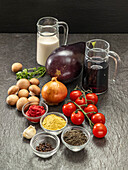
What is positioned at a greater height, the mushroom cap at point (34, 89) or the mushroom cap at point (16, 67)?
the mushroom cap at point (34, 89)

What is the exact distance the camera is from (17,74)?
1.59 meters

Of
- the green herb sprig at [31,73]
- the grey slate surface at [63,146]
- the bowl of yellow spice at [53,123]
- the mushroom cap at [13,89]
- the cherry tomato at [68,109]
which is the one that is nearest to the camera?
the grey slate surface at [63,146]

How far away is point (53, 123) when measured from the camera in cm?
125

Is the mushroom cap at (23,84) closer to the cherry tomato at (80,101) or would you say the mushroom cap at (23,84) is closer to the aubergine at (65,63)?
the aubergine at (65,63)

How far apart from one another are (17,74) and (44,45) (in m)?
0.21

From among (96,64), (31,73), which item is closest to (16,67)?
(31,73)

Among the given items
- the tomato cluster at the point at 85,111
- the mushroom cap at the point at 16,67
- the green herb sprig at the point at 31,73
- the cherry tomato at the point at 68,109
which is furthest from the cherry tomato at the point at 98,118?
the mushroom cap at the point at 16,67

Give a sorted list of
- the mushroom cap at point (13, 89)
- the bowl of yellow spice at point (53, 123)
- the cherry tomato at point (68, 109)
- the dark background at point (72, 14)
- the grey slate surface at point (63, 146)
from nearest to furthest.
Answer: the grey slate surface at point (63, 146) → the bowl of yellow spice at point (53, 123) → the cherry tomato at point (68, 109) → the mushroom cap at point (13, 89) → the dark background at point (72, 14)

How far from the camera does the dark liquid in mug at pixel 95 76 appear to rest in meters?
1.43

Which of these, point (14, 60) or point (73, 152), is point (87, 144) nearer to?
point (73, 152)

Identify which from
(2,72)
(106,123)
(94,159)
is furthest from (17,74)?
(94,159)

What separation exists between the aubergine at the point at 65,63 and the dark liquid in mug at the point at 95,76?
8 centimetres

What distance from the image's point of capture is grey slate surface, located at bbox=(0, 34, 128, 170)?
1.13 m

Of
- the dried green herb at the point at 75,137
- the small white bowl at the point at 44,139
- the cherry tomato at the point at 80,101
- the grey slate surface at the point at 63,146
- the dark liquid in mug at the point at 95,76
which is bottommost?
the grey slate surface at the point at 63,146
